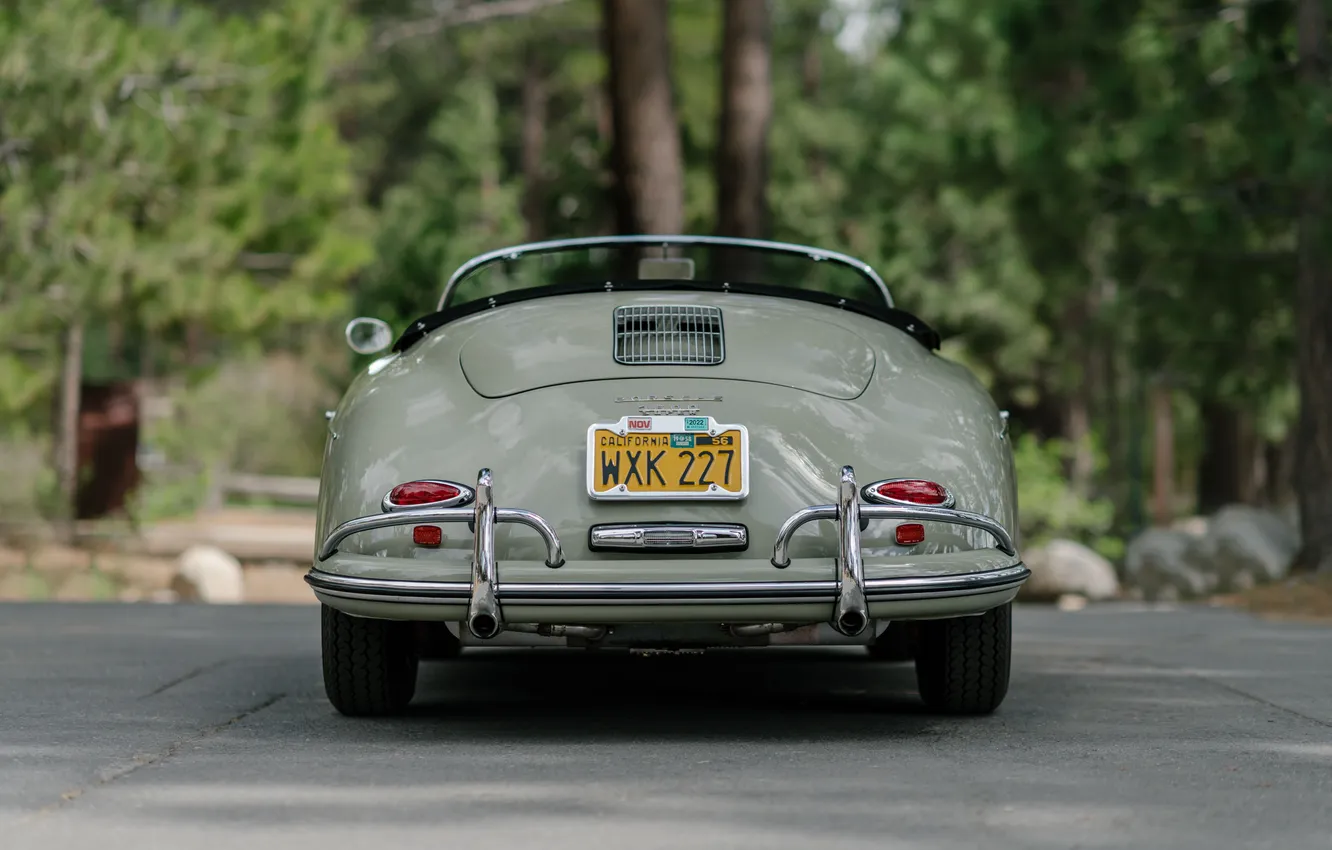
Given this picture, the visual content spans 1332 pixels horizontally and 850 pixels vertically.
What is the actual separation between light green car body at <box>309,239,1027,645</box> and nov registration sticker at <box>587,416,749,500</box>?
0.10 ft

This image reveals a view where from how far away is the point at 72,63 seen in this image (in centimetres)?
1727

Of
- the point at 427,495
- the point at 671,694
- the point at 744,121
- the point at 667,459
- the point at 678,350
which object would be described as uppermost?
the point at 744,121

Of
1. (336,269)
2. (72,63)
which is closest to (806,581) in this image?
(72,63)

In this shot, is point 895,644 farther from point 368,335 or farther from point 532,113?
point 532,113

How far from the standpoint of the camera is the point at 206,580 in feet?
56.1

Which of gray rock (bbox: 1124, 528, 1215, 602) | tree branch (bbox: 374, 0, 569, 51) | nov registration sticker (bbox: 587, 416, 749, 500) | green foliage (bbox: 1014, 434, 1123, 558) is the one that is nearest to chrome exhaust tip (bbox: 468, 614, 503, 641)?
nov registration sticker (bbox: 587, 416, 749, 500)

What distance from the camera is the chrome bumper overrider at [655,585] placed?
15.4 feet

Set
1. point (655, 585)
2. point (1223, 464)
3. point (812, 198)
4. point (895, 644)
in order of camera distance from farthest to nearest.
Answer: point (812, 198), point (1223, 464), point (895, 644), point (655, 585)

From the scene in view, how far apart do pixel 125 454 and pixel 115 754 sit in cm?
2225

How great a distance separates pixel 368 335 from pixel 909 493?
214 centimetres

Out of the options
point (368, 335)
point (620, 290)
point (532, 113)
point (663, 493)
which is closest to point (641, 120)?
point (368, 335)

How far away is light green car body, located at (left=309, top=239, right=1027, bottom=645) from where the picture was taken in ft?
15.6

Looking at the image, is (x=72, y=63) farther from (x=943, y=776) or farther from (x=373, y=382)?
(x=943, y=776)

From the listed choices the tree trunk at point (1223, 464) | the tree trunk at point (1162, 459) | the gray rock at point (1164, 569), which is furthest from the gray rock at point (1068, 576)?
the tree trunk at point (1162, 459)
